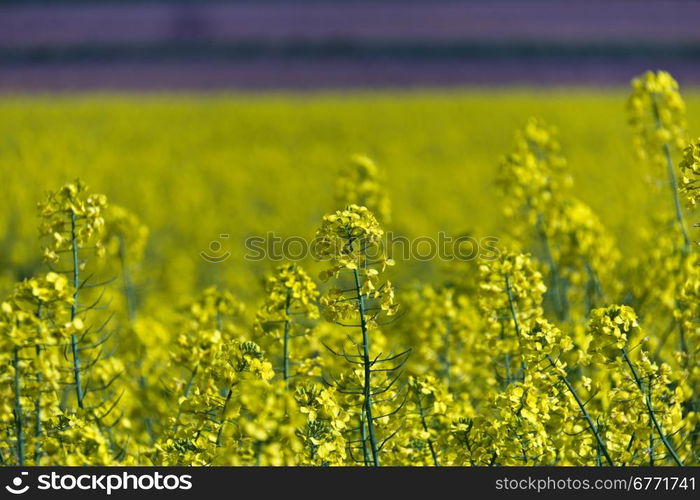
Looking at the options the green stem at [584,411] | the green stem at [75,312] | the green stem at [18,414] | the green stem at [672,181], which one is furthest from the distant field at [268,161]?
the green stem at [18,414]

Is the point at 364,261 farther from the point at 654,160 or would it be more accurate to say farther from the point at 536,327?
the point at 654,160

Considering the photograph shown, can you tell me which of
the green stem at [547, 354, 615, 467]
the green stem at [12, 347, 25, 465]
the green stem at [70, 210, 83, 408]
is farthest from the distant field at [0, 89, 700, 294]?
the green stem at [12, 347, 25, 465]

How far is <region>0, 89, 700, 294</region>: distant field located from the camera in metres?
10.6

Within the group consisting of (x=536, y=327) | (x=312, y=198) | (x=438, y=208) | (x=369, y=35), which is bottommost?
(x=536, y=327)

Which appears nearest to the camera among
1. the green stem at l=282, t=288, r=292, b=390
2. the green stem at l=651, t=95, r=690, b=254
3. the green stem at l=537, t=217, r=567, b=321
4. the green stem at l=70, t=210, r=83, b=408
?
the green stem at l=70, t=210, r=83, b=408

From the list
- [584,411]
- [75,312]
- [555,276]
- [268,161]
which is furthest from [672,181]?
[268,161]

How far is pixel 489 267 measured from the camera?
320 centimetres

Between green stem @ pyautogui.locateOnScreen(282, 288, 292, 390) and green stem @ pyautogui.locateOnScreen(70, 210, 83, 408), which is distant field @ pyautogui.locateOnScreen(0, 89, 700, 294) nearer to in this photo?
green stem @ pyautogui.locateOnScreen(282, 288, 292, 390)

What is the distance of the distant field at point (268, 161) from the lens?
418 inches

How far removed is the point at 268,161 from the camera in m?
16.1

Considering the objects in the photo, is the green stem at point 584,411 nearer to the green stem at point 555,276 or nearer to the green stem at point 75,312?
the green stem at point 75,312

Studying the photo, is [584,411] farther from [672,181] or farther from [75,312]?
[672,181]
